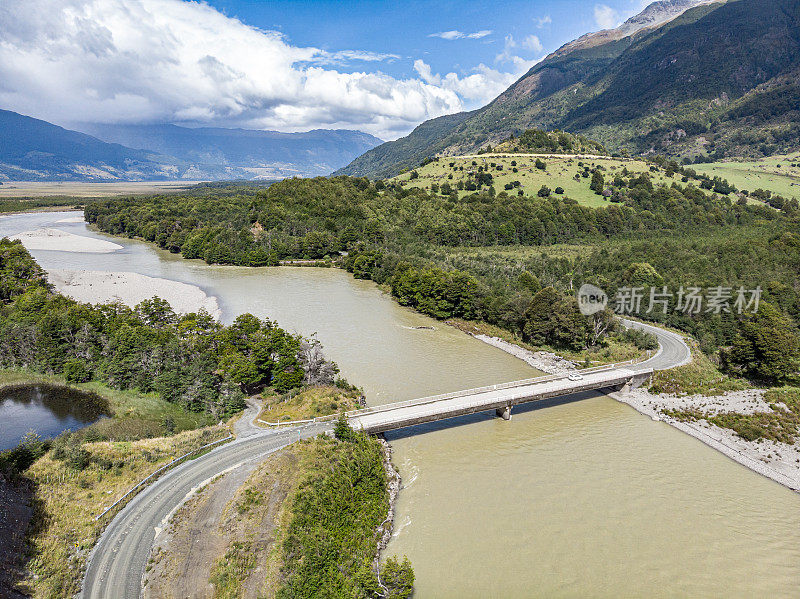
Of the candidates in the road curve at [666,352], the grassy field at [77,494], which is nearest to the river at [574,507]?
the road curve at [666,352]

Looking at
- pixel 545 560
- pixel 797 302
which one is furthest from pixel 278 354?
pixel 797 302

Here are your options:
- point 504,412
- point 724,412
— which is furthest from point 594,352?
point 504,412

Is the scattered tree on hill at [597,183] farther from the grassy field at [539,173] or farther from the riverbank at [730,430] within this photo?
the riverbank at [730,430]

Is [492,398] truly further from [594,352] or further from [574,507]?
[594,352]

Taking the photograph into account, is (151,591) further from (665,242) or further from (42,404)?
(665,242)

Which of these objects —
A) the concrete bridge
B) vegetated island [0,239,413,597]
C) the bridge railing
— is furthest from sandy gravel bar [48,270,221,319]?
the concrete bridge

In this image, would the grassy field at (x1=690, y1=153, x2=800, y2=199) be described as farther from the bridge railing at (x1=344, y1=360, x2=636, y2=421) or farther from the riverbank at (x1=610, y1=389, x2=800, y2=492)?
the bridge railing at (x1=344, y1=360, x2=636, y2=421)
